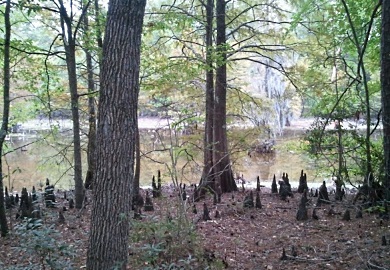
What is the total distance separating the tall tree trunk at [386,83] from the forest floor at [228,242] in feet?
2.66

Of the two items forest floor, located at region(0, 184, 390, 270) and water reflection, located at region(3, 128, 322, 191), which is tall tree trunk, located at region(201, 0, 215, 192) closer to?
forest floor, located at region(0, 184, 390, 270)

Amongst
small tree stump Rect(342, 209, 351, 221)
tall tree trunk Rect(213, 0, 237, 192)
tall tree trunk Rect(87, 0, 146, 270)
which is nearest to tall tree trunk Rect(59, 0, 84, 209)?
tall tree trunk Rect(87, 0, 146, 270)

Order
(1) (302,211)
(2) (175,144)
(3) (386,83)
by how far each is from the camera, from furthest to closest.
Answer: (2) (175,144), (1) (302,211), (3) (386,83)

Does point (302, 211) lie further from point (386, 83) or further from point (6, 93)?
point (6, 93)

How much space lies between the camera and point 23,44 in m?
5.51

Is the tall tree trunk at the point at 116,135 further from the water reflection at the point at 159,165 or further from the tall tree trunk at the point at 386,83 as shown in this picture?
the water reflection at the point at 159,165

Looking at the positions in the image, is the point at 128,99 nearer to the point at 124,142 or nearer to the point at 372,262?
the point at 124,142

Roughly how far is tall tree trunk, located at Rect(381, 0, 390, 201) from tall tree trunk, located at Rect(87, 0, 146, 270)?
358cm

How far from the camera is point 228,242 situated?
5102mm

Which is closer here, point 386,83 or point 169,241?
point 169,241

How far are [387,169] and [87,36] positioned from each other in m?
5.49

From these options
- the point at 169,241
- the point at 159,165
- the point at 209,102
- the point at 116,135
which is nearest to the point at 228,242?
the point at 169,241

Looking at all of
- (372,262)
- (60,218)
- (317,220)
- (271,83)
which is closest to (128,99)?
(372,262)

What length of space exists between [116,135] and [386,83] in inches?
155
